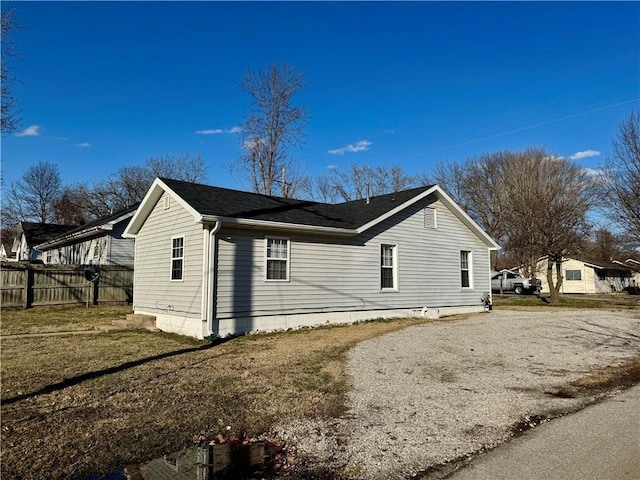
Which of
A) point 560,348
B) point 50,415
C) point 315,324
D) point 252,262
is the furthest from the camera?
point 315,324

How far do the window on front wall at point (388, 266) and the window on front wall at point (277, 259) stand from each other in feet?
12.7

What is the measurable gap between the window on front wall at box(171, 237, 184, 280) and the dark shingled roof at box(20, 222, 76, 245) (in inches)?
956

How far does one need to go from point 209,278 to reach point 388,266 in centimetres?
647

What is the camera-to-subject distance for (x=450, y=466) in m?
3.72

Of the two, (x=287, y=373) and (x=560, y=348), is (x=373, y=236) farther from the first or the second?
(x=287, y=373)

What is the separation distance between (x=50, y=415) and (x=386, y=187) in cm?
3595

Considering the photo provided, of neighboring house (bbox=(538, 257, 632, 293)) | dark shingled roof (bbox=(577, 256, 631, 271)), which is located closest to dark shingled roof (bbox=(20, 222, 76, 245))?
neighboring house (bbox=(538, 257, 632, 293))

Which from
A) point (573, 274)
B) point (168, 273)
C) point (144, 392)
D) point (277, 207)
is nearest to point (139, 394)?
point (144, 392)

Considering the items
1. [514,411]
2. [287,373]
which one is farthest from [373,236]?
[514,411]

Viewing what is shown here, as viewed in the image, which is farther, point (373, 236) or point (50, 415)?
point (373, 236)

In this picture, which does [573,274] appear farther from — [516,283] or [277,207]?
[277,207]

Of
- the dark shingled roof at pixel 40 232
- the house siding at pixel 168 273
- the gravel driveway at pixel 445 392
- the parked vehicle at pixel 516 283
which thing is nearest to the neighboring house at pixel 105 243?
the house siding at pixel 168 273

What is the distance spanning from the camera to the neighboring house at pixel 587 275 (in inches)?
1662

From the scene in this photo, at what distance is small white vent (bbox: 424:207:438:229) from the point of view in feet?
52.5
